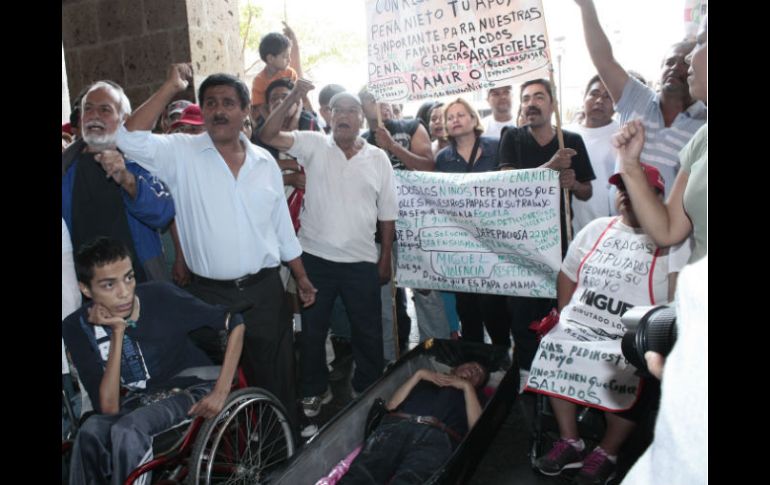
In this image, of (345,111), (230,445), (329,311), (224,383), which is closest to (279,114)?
(345,111)

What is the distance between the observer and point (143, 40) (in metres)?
4.72

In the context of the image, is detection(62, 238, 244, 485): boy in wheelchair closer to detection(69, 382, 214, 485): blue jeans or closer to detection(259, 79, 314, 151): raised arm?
detection(69, 382, 214, 485): blue jeans

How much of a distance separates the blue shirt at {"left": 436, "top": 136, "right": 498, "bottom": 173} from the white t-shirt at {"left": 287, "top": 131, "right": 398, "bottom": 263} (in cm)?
58

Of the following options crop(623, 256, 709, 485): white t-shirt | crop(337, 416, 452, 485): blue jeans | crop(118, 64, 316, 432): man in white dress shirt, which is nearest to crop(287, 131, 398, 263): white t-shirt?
crop(118, 64, 316, 432): man in white dress shirt

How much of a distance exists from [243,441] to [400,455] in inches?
31.3

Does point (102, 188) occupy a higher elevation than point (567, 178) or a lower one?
higher

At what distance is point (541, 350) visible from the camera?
3162 millimetres

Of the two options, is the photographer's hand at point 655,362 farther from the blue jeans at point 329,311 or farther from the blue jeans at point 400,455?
the blue jeans at point 329,311

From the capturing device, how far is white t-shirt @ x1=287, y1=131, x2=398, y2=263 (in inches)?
155

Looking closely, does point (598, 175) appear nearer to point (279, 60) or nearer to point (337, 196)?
point (337, 196)

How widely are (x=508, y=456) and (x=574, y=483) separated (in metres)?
0.47

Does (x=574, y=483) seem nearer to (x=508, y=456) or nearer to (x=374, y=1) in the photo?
(x=508, y=456)

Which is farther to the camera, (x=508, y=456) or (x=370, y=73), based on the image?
(x=370, y=73)
